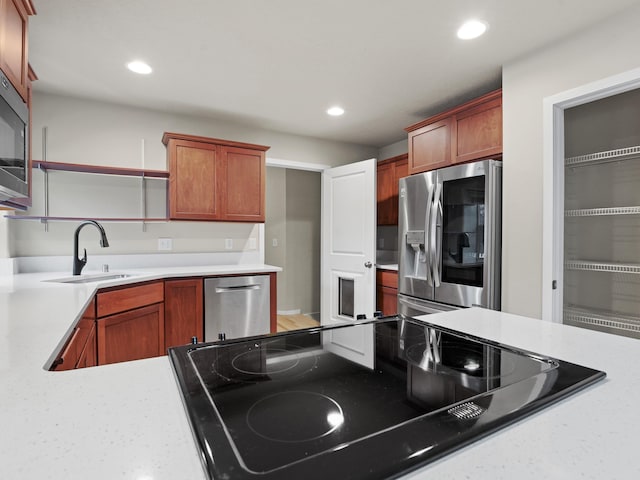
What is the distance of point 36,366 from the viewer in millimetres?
735

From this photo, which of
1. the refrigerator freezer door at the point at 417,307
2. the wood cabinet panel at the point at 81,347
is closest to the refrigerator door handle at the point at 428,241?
the refrigerator freezer door at the point at 417,307

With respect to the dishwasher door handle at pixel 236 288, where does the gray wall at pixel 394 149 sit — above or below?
above

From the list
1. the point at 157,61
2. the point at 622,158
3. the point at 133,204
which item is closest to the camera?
the point at 622,158

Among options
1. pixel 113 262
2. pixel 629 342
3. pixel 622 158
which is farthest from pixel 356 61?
pixel 113 262

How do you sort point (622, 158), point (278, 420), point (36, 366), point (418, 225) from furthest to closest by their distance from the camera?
1. point (418, 225)
2. point (622, 158)
3. point (36, 366)
4. point (278, 420)

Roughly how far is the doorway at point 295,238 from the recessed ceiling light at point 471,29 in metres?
2.95

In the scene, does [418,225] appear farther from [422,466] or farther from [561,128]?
[422,466]

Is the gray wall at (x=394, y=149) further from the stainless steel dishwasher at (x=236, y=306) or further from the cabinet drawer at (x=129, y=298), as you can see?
the cabinet drawer at (x=129, y=298)

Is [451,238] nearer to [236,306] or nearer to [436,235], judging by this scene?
[436,235]

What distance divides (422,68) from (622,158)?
137 centimetres

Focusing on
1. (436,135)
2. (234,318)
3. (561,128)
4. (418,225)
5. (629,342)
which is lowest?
(234,318)

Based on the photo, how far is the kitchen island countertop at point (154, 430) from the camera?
411 mm

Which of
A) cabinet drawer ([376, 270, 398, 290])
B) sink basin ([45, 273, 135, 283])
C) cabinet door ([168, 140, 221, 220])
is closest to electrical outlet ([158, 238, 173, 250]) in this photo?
cabinet door ([168, 140, 221, 220])

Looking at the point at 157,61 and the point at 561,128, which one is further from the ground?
the point at 157,61
